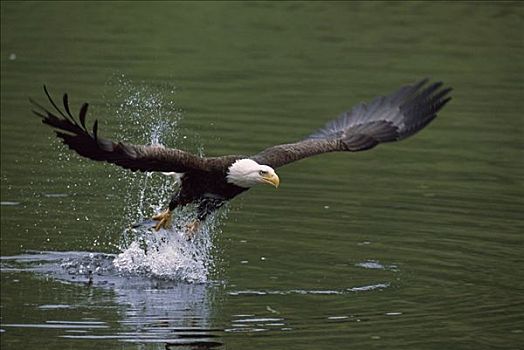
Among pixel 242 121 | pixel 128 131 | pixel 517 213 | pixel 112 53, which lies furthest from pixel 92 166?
pixel 112 53

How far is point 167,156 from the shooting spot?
493 inches

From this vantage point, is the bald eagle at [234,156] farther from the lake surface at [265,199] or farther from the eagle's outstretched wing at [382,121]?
the lake surface at [265,199]

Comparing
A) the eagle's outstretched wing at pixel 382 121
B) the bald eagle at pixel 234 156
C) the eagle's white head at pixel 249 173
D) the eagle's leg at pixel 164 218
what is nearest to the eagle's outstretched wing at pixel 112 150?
the bald eagle at pixel 234 156

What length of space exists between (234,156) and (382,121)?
5.93 ft

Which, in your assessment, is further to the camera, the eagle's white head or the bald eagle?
the eagle's white head

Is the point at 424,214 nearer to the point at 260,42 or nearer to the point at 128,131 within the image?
the point at 128,131

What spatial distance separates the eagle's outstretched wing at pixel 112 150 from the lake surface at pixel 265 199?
0.96 m

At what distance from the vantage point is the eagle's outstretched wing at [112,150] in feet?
37.9

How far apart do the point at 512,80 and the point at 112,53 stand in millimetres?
5856

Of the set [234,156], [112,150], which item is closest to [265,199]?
[234,156]

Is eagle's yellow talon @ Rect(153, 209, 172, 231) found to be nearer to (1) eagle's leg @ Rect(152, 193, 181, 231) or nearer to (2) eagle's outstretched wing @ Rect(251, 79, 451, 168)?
(1) eagle's leg @ Rect(152, 193, 181, 231)

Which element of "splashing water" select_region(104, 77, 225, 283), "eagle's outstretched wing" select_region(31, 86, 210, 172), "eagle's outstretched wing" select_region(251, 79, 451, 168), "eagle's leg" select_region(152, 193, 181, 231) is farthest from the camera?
"eagle's outstretched wing" select_region(251, 79, 451, 168)

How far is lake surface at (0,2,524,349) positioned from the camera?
11.8 m

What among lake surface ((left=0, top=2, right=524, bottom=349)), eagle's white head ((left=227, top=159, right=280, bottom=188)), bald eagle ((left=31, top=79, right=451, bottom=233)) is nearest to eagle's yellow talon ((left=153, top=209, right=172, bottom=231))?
bald eagle ((left=31, top=79, right=451, bottom=233))
